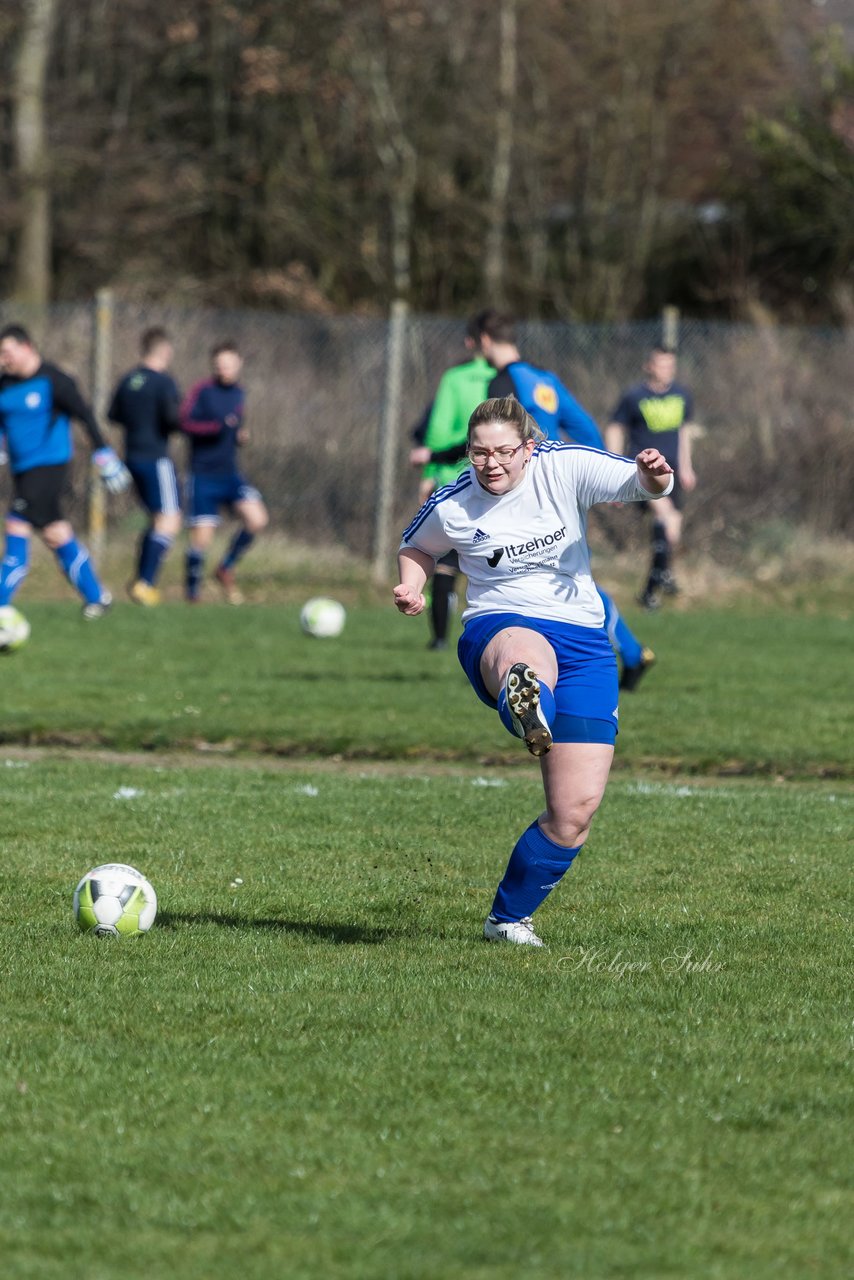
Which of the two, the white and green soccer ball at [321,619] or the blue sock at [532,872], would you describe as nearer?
the blue sock at [532,872]

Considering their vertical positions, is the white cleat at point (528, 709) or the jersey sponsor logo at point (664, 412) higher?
the white cleat at point (528, 709)

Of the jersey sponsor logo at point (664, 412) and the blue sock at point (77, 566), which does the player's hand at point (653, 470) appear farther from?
the jersey sponsor logo at point (664, 412)

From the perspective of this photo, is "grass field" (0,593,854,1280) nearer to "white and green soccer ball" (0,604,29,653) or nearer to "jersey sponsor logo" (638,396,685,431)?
"white and green soccer ball" (0,604,29,653)

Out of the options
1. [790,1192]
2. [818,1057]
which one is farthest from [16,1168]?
[818,1057]

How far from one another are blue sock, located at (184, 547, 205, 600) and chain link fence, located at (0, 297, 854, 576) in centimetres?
228

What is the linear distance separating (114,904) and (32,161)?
23.8 meters

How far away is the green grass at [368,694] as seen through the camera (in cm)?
973

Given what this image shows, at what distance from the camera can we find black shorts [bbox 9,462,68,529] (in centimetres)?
1409

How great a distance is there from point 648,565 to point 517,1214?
15.5m

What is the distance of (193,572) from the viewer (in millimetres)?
17422

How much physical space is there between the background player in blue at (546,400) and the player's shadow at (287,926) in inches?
164

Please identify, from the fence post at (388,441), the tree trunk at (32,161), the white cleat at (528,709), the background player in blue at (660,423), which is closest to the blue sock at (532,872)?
the white cleat at (528,709)

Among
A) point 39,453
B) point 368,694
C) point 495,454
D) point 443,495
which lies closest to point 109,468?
point 39,453

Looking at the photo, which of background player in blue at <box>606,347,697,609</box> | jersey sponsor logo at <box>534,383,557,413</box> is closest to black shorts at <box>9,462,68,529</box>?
background player in blue at <box>606,347,697,609</box>
